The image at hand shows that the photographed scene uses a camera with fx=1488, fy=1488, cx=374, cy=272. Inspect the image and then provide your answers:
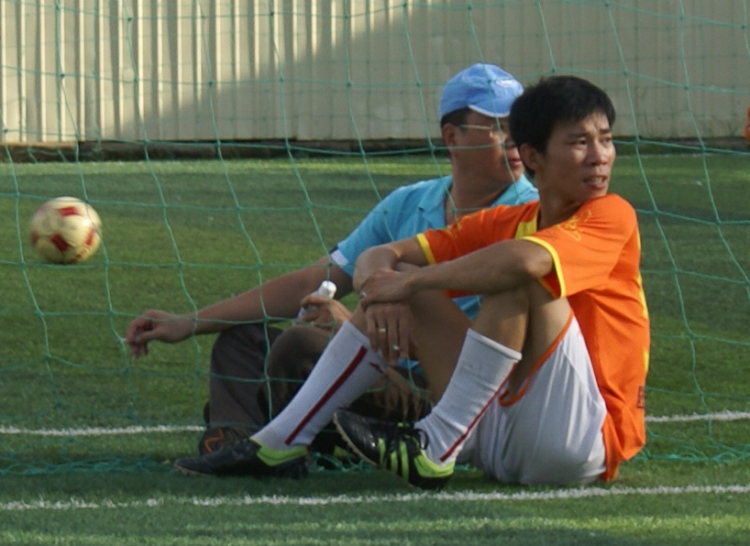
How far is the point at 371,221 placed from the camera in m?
4.19

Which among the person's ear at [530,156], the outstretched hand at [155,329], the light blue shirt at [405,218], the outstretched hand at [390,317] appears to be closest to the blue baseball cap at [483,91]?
the light blue shirt at [405,218]

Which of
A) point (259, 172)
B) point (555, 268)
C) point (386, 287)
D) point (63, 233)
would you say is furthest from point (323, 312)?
point (259, 172)

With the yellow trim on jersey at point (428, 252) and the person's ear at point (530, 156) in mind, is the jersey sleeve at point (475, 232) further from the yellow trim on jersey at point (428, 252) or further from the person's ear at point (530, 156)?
the person's ear at point (530, 156)

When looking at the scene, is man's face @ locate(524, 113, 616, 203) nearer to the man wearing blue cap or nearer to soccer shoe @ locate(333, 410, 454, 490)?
the man wearing blue cap

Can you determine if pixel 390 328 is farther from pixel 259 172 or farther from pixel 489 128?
pixel 259 172

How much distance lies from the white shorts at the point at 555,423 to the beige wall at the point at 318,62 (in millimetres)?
11531

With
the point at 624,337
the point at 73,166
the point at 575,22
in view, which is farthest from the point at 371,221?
the point at 575,22

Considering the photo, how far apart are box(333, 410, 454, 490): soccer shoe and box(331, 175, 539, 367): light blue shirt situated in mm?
682

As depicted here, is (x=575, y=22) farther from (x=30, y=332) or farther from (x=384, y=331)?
(x=384, y=331)

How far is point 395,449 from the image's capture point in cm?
344

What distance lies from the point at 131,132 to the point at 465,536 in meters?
14.1

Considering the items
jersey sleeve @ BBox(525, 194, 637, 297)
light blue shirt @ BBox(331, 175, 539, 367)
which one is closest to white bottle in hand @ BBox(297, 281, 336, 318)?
light blue shirt @ BBox(331, 175, 539, 367)

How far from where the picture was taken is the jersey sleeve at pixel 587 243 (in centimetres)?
333

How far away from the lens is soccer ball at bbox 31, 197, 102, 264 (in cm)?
732
